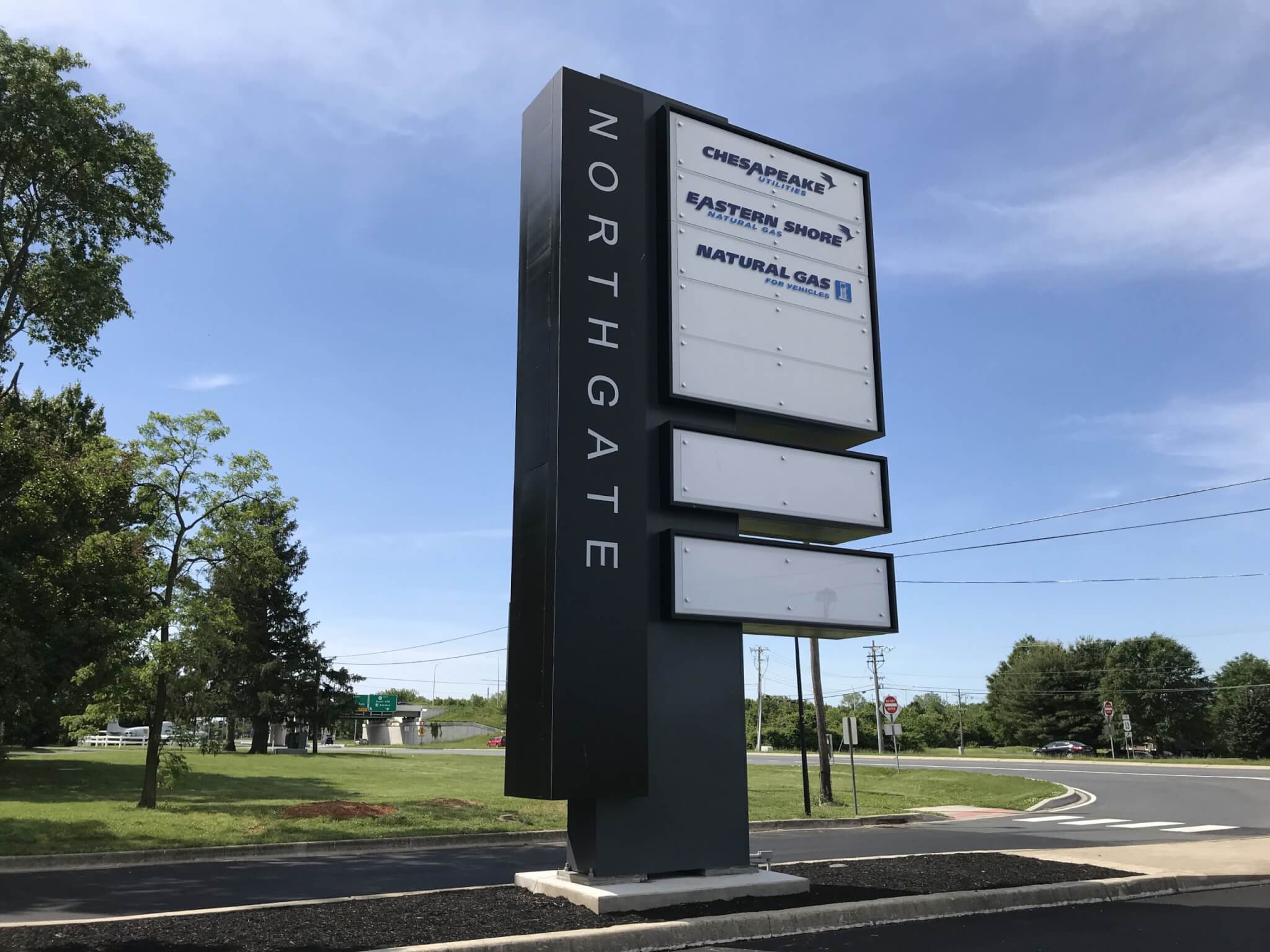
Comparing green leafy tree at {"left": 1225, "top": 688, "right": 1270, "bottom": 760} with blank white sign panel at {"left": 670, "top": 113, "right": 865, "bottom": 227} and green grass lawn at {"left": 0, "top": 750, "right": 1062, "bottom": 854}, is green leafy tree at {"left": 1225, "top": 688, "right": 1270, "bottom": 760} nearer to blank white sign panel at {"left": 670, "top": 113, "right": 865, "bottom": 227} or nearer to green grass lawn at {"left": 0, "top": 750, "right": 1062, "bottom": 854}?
green grass lawn at {"left": 0, "top": 750, "right": 1062, "bottom": 854}

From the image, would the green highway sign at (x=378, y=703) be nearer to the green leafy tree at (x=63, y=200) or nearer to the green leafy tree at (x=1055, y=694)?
the green leafy tree at (x=1055, y=694)

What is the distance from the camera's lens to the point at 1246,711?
222 feet

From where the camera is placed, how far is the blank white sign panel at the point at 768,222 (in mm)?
9938

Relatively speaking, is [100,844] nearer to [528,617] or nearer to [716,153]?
[528,617]

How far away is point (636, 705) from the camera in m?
8.14

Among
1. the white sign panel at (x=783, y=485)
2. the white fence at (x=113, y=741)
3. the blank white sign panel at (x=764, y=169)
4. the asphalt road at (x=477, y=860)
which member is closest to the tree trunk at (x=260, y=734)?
the white fence at (x=113, y=741)

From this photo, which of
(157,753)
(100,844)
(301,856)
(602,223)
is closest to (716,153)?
(602,223)

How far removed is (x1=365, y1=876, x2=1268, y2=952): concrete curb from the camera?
253 inches

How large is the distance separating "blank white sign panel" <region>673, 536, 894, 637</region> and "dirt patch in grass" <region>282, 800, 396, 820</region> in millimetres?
13058

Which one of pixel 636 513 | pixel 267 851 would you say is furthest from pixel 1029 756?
pixel 636 513

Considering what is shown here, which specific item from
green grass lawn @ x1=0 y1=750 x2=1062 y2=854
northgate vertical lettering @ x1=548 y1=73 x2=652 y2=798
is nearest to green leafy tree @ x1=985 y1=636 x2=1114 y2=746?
green grass lawn @ x1=0 y1=750 x2=1062 y2=854

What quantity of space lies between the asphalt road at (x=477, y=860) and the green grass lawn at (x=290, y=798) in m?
2.11

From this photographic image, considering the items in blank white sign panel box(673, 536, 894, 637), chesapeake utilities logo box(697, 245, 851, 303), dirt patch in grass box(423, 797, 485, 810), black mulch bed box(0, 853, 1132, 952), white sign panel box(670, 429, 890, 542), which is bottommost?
dirt patch in grass box(423, 797, 485, 810)

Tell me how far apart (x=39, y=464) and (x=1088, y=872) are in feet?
55.7
